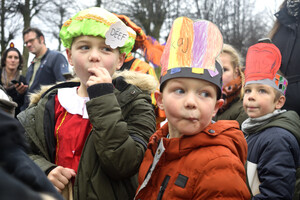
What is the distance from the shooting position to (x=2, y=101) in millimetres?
1152

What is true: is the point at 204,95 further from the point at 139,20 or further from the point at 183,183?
the point at 139,20

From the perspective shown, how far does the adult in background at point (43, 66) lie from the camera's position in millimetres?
5277

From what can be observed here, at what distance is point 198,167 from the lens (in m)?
1.48

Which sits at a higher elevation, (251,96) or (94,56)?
(94,56)

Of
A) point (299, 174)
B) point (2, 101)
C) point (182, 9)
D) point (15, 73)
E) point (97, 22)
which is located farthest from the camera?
point (182, 9)

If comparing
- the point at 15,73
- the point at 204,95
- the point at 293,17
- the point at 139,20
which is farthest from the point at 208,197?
the point at 139,20

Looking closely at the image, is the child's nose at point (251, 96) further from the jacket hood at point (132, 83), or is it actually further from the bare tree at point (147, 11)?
the bare tree at point (147, 11)

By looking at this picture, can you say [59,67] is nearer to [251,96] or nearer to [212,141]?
[251,96]

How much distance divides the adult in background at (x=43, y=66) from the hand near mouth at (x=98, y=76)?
353cm

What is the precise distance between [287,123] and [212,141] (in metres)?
1.42

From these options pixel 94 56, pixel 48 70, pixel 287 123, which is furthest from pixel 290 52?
pixel 48 70

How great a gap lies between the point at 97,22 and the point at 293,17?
253 cm

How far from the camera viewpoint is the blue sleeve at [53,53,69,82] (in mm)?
5195

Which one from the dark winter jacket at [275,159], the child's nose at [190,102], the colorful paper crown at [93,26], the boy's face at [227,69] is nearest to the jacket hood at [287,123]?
the dark winter jacket at [275,159]
